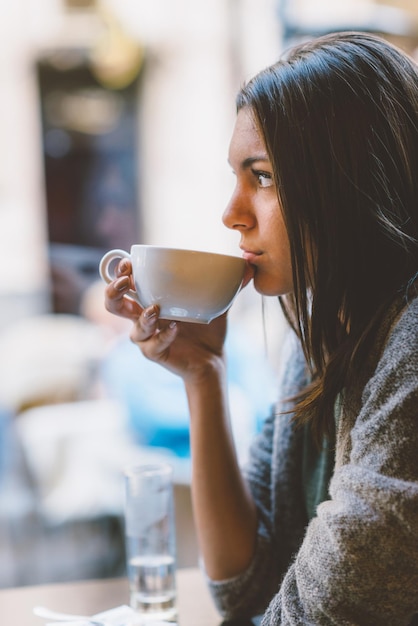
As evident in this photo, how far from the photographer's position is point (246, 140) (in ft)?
2.87

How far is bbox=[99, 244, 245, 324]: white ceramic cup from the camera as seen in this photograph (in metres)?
0.84

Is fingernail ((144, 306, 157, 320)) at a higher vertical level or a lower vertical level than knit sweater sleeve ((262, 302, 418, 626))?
higher

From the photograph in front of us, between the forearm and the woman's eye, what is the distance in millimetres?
317

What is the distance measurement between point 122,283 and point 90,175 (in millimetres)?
2723

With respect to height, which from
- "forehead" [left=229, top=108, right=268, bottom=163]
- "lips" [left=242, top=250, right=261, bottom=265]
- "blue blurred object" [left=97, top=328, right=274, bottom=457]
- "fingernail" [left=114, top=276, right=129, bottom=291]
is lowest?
"blue blurred object" [left=97, top=328, right=274, bottom=457]

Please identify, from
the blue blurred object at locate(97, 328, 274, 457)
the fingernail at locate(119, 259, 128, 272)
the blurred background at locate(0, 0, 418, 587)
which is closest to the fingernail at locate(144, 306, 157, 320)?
the fingernail at locate(119, 259, 128, 272)

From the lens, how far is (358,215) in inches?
32.2

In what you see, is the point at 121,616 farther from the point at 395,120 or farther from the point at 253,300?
the point at 253,300

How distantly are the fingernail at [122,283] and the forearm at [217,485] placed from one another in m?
0.19

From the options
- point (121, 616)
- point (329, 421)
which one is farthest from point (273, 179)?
point (121, 616)

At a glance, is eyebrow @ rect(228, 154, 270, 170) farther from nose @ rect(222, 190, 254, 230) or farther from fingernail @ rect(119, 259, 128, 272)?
fingernail @ rect(119, 259, 128, 272)

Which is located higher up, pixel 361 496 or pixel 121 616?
pixel 361 496

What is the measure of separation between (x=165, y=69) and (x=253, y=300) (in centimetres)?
120

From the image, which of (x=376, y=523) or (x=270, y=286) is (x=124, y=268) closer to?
(x=270, y=286)
